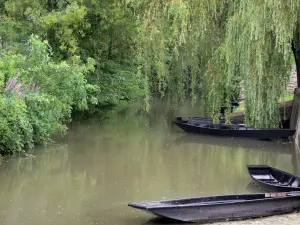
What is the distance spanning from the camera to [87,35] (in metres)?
22.9

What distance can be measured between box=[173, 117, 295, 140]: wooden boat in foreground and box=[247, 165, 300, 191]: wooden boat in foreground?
4816mm

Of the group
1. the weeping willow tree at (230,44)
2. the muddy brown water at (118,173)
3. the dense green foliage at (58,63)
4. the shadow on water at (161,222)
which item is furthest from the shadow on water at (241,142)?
the shadow on water at (161,222)

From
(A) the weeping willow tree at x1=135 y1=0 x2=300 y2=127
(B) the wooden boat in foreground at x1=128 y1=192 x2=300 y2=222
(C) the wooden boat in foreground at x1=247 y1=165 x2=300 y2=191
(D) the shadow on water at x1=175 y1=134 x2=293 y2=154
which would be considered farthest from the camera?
(D) the shadow on water at x1=175 y1=134 x2=293 y2=154

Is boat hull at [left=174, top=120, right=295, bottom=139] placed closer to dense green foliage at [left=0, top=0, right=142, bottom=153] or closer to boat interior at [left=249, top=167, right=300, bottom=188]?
dense green foliage at [left=0, top=0, right=142, bottom=153]

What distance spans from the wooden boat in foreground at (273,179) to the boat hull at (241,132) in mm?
4842

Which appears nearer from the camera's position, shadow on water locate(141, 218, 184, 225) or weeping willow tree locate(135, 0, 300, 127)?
shadow on water locate(141, 218, 184, 225)

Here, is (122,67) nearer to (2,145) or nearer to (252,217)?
(2,145)

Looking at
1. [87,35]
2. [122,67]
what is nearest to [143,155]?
[87,35]

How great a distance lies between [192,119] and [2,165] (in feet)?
28.4

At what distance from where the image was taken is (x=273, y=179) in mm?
12344

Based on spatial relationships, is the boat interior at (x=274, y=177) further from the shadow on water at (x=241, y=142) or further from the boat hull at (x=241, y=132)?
the boat hull at (x=241, y=132)

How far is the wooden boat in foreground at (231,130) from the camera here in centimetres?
1750

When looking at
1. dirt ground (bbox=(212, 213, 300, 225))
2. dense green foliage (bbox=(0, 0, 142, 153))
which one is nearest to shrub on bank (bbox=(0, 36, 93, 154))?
dense green foliage (bbox=(0, 0, 142, 153))

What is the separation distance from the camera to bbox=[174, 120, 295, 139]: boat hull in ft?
57.3
